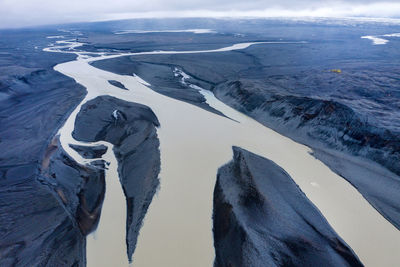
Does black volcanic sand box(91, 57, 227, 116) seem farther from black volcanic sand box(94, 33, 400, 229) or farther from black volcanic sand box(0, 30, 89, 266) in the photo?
black volcanic sand box(0, 30, 89, 266)

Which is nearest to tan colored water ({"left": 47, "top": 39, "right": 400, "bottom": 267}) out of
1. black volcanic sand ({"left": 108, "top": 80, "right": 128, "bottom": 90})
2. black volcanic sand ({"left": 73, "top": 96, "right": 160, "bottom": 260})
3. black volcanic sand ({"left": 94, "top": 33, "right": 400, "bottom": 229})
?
black volcanic sand ({"left": 73, "top": 96, "right": 160, "bottom": 260})

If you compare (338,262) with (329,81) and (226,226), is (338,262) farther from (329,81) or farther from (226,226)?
(329,81)

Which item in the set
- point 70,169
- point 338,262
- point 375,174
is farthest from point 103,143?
point 375,174

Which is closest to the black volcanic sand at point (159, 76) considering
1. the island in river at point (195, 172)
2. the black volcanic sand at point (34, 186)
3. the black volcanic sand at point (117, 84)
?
the island in river at point (195, 172)

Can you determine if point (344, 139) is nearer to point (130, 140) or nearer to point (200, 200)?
point (200, 200)

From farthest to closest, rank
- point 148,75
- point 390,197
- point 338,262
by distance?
point 148,75
point 390,197
point 338,262
